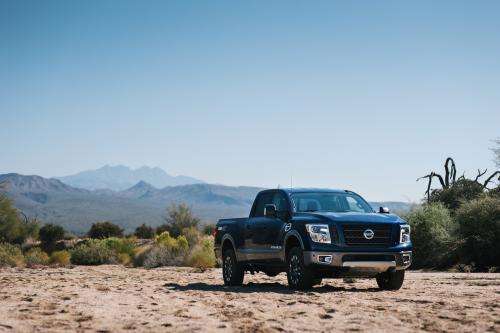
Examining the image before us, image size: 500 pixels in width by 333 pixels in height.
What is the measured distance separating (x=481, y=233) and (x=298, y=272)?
12962mm

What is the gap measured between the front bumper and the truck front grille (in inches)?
8.3

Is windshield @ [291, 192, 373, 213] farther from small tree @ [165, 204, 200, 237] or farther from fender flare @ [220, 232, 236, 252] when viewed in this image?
small tree @ [165, 204, 200, 237]

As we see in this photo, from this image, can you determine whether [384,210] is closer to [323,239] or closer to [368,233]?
[368,233]

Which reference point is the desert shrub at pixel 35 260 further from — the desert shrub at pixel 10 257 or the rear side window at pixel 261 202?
the rear side window at pixel 261 202

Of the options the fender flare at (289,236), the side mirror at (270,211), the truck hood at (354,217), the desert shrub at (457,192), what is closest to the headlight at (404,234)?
the truck hood at (354,217)

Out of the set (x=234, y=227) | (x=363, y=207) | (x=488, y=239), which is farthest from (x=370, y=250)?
(x=488, y=239)

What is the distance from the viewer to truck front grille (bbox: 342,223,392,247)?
52.0 feet

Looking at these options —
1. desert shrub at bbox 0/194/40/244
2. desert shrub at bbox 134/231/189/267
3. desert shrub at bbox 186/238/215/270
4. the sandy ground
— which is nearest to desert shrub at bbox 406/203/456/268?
desert shrub at bbox 186/238/215/270

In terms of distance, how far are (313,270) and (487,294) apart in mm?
3224

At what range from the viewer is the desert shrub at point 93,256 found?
3841cm

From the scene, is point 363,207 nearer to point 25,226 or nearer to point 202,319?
point 202,319

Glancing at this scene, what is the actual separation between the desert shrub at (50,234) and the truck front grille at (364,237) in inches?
1790

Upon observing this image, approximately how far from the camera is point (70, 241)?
5794 centimetres

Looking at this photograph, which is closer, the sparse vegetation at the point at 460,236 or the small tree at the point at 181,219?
the sparse vegetation at the point at 460,236
